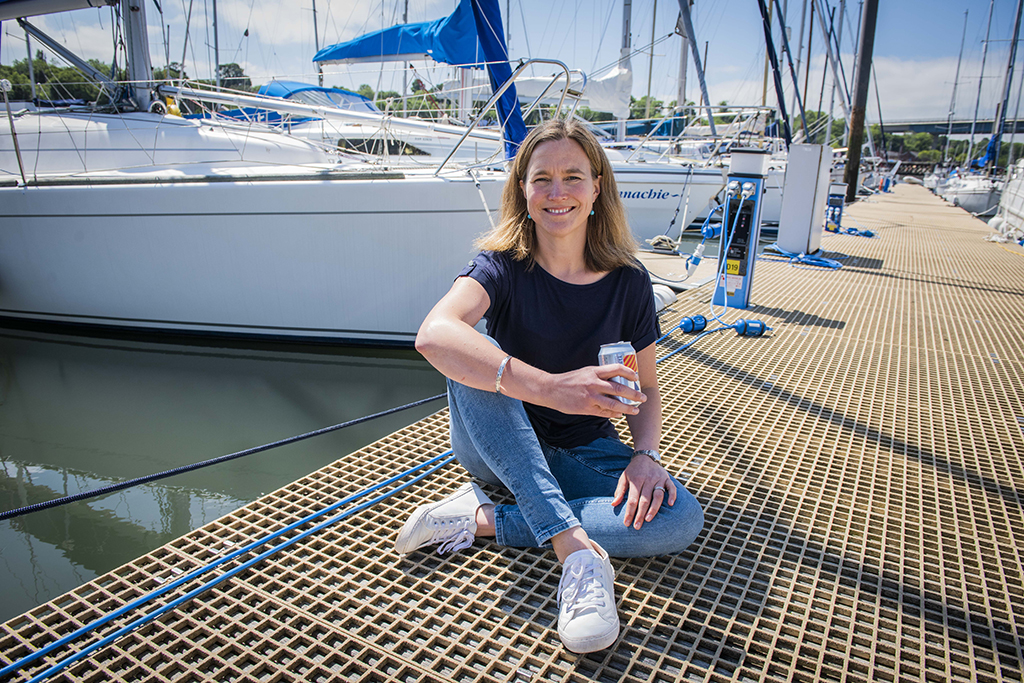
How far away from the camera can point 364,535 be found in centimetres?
201

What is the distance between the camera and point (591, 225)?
203 cm

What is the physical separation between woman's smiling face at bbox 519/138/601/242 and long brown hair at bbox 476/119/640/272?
5 centimetres

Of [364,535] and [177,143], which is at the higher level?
[177,143]

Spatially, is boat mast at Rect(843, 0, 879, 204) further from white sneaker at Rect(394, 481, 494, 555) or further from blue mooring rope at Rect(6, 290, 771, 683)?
white sneaker at Rect(394, 481, 494, 555)

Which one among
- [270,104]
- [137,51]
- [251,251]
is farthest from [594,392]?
[137,51]

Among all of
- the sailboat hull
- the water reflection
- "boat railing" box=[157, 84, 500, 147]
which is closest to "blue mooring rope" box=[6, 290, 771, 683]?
the water reflection

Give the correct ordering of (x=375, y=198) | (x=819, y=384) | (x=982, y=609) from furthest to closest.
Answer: (x=375, y=198), (x=819, y=384), (x=982, y=609)

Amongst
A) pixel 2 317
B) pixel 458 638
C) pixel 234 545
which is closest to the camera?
pixel 458 638

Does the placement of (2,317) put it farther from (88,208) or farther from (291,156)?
(291,156)

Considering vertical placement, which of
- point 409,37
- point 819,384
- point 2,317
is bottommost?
point 2,317

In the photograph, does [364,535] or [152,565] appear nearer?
[152,565]

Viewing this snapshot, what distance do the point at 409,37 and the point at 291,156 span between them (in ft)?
6.65

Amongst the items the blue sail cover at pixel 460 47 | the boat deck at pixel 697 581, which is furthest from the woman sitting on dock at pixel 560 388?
the blue sail cover at pixel 460 47

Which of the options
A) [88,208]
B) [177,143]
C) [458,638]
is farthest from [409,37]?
[458,638]
